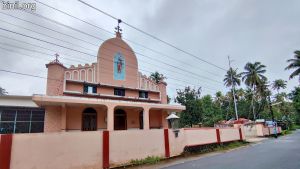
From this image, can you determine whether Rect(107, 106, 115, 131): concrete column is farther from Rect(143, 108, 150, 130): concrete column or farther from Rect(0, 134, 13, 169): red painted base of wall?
Rect(0, 134, 13, 169): red painted base of wall

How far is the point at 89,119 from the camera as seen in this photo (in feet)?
52.5

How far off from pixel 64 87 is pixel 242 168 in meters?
12.4

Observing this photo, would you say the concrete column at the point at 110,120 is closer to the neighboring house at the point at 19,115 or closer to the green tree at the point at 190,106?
the neighboring house at the point at 19,115

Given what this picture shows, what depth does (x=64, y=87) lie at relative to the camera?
50.2 ft

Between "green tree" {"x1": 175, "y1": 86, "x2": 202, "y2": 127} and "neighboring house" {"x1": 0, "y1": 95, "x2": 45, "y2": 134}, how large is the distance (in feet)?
56.4

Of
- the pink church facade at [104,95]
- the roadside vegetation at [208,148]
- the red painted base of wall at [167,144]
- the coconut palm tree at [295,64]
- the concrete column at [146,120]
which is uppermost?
the coconut palm tree at [295,64]

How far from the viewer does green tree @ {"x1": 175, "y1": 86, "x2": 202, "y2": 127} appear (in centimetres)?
2802

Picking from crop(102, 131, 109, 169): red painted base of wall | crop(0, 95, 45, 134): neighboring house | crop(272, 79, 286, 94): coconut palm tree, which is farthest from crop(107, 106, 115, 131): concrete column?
crop(272, 79, 286, 94): coconut palm tree

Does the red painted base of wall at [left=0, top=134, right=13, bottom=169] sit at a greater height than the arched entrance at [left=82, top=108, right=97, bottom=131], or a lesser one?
lesser

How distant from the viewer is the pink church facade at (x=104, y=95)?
14.2 metres

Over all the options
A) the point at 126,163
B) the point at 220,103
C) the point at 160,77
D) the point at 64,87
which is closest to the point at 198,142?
the point at 126,163

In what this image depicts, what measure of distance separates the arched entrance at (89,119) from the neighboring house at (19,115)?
4487 millimetres

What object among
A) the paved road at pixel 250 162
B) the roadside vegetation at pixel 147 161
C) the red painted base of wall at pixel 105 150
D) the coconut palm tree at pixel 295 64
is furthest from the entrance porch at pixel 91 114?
the coconut palm tree at pixel 295 64

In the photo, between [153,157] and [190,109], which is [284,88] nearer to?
[190,109]
